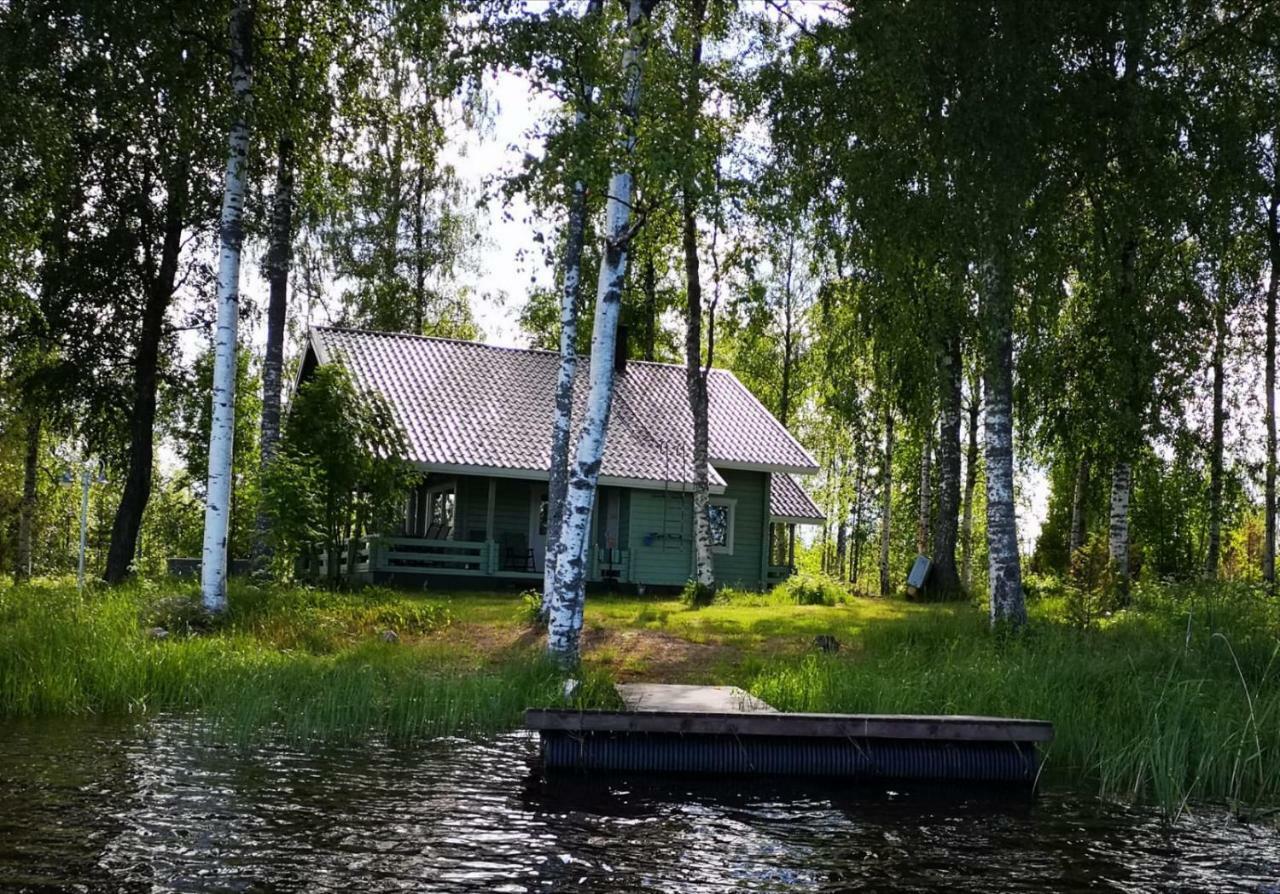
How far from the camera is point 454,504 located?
81.2ft

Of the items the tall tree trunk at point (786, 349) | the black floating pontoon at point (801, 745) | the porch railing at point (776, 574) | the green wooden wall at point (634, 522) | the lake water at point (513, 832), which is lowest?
the lake water at point (513, 832)

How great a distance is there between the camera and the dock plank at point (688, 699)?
9.43m

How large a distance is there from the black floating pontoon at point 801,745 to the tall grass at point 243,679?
4.94 ft

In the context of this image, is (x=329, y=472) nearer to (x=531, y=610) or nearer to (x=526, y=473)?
(x=531, y=610)

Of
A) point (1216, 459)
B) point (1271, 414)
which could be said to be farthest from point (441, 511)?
point (1271, 414)

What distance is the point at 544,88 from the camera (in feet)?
35.4

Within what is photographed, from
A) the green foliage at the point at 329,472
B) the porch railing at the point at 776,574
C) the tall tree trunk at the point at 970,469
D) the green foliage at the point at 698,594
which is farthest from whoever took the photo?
the tall tree trunk at the point at 970,469

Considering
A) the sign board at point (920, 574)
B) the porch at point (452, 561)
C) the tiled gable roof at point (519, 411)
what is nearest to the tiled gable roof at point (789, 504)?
the tiled gable roof at point (519, 411)

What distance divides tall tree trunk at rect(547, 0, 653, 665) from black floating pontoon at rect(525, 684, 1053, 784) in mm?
3318

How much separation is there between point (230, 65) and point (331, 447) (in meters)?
6.84

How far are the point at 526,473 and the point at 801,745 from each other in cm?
1557

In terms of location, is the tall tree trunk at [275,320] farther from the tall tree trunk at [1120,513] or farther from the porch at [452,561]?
the tall tree trunk at [1120,513]

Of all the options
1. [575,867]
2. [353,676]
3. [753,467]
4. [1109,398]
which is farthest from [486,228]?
[575,867]

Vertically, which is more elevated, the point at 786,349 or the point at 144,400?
the point at 786,349
